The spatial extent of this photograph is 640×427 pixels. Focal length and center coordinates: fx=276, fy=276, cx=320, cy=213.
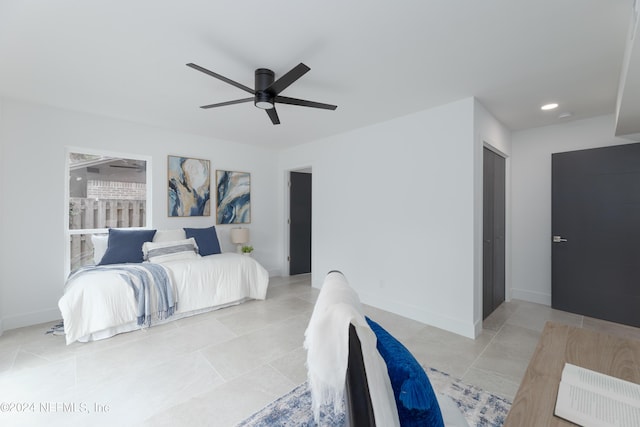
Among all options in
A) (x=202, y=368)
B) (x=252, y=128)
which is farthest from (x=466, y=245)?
(x=252, y=128)

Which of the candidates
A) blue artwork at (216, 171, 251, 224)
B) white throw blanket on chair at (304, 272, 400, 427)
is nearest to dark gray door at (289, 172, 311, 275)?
blue artwork at (216, 171, 251, 224)

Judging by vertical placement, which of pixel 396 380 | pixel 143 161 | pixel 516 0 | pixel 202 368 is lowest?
pixel 202 368

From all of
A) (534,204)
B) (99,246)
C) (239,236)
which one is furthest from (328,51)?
(534,204)

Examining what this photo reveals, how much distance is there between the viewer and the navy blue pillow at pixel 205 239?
4.05 meters

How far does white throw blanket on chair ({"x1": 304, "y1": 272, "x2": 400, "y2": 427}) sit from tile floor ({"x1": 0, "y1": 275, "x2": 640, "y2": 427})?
1461 mm

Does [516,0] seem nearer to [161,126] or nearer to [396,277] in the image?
[396,277]

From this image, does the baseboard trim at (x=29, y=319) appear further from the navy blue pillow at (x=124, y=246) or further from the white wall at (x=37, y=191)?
the navy blue pillow at (x=124, y=246)

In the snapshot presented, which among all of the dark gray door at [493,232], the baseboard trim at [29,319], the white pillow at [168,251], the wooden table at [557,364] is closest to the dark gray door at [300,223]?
the white pillow at [168,251]

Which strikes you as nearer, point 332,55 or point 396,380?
point 396,380

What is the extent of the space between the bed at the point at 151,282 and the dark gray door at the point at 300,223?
1652 mm

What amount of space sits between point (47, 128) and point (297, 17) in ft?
11.4

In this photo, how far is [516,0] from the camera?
62.1 inches

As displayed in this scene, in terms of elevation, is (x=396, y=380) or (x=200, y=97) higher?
(x=200, y=97)

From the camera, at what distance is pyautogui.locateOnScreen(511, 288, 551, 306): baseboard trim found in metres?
3.82
